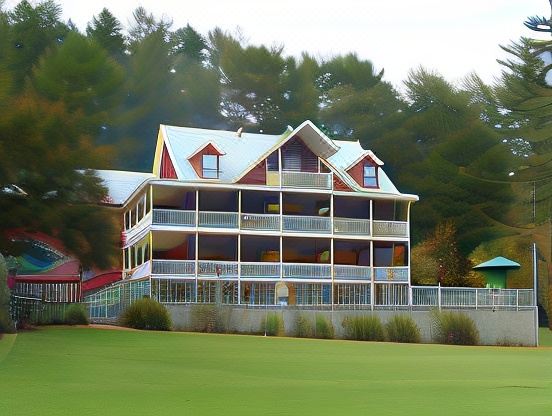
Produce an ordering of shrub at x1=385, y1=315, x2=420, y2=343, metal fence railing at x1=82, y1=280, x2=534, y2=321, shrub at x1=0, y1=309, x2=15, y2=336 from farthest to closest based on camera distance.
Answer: metal fence railing at x1=82, y1=280, x2=534, y2=321 → shrub at x1=385, y1=315, x2=420, y2=343 → shrub at x1=0, y1=309, x2=15, y2=336

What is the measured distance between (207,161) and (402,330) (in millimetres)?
14682

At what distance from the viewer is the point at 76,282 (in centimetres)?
5059

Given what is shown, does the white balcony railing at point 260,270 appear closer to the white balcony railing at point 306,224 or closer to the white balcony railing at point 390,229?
the white balcony railing at point 306,224

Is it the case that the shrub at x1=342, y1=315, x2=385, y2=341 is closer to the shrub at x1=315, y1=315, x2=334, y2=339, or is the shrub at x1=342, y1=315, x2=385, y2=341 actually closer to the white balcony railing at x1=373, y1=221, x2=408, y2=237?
the shrub at x1=315, y1=315, x2=334, y2=339

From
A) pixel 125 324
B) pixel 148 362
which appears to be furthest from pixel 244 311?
pixel 148 362

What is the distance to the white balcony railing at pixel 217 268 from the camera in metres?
41.8

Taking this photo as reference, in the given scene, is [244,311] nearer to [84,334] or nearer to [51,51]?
[84,334]

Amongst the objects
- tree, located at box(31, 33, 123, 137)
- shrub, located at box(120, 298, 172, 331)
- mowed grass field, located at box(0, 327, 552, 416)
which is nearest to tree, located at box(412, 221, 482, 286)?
tree, located at box(31, 33, 123, 137)

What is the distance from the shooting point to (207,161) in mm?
44062

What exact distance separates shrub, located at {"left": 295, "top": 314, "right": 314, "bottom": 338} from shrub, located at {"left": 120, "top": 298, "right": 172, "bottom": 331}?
4301mm

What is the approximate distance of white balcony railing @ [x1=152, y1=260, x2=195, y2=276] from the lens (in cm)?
4097

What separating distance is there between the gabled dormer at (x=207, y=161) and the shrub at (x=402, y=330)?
1367 cm

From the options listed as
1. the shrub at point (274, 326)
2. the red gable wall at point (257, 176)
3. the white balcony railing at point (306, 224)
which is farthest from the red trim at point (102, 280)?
the shrub at point (274, 326)

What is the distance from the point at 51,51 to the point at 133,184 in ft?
42.4
